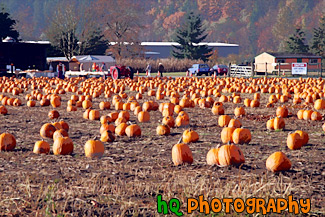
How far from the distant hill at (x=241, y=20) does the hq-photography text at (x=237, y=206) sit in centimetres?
13024

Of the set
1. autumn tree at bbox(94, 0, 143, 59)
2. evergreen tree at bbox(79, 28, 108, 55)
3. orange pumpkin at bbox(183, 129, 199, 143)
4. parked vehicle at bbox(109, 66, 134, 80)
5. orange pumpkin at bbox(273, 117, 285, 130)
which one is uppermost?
autumn tree at bbox(94, 0, 143, 59)

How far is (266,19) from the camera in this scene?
14962 centimetres

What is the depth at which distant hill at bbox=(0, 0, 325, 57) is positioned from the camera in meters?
137

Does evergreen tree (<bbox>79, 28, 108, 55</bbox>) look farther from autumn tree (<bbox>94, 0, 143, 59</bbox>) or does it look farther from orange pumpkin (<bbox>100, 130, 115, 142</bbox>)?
orange pumpkin (<bbox>100, 130, 115, 142</bbox>)

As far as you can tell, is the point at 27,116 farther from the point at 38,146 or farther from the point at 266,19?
the point at 266,19

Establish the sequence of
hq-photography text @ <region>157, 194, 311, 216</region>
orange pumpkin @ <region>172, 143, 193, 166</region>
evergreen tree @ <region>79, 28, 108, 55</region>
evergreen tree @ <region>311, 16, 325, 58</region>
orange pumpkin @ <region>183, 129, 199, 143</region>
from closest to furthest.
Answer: hq-photography text @ <region>157, 194, 311, 216</region>
orange pumpkin @ <region>172, 143, 193, 166</region>
orange pumpkin @ <region>183, 129, 199, 143</region>
evergreen tree @ <region>79, 28, 108, 55</region>
evergreen tree @ <region>311, 16, 325, 58</region>

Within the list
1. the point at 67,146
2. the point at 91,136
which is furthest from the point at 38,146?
the point at 91,136

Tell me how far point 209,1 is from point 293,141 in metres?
157

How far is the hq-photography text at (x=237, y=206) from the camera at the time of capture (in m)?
4.79

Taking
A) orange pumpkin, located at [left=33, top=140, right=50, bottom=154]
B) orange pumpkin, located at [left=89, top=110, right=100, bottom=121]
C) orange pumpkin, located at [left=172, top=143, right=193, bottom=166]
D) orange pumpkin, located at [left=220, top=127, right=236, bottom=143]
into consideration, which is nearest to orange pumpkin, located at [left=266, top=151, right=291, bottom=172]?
orange pumpkin, located at [left=172, top=143, right=193, bottom=166]

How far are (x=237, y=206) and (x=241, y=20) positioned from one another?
15391 cm

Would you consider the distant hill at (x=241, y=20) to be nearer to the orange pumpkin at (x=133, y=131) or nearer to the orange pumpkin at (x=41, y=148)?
the orange pumpkin at (x=133, y=131)

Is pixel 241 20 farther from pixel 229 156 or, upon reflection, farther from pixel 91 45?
pixel 229 156

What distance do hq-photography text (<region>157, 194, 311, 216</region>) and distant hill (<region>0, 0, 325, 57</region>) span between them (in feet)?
427
